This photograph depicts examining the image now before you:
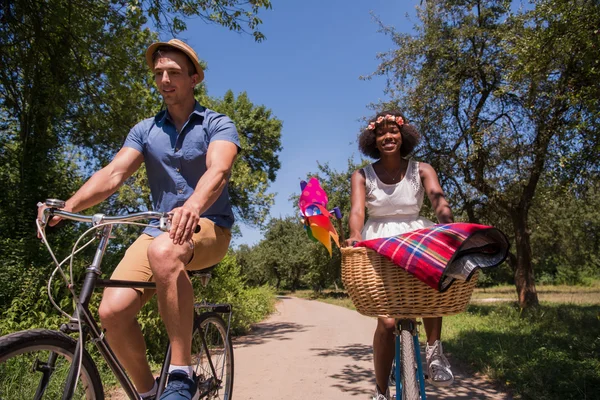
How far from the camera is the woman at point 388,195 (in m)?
3.06

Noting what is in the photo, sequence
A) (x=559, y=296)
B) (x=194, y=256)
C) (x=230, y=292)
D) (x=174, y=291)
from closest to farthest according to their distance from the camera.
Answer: (x=174, y=291) → (x=194, y=256) → (x=230, y=292) → (x=559, y=296)

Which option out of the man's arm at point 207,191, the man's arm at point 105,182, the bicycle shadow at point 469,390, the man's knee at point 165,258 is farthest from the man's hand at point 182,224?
the bicycle shadow at point 469,390

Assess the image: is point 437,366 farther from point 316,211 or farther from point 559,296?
point 559,296

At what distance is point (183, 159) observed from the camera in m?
2.74

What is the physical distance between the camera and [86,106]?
8500mm

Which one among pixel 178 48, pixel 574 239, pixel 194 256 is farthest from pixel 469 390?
pixel 574 239

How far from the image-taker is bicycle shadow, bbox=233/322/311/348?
32.8 ft

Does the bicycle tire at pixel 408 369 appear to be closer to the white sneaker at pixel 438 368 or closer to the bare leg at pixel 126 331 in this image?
the white sneaker at pixel 438 368

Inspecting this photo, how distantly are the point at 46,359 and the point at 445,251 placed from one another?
1.89 m

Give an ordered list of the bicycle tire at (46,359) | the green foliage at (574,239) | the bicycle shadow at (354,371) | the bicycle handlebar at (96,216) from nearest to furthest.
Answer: the bicycle tire at (46,359)
the bicycle handlebar at (96,216)
the bicycle shadow at (354,371)
the green foliage at (574,239)

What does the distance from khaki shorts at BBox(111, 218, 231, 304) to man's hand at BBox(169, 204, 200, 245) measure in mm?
499

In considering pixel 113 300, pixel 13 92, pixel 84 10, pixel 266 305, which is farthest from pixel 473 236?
pixel 266 305

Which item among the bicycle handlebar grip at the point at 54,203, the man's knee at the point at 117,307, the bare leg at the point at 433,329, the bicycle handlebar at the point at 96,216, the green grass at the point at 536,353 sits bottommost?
the green grass at the point at 536,353

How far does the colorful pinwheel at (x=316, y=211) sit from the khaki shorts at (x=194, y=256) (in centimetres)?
52
